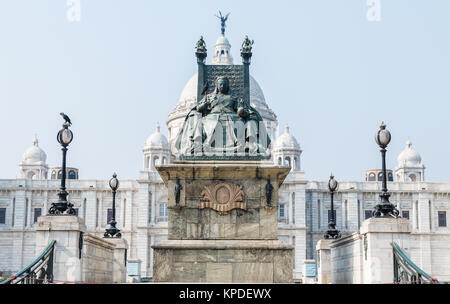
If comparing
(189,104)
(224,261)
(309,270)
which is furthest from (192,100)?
(224,261)

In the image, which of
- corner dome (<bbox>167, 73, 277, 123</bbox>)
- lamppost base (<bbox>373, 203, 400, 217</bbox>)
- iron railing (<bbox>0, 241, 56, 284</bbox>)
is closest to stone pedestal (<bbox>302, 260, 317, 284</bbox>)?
lamppost base (<bbox>373, 203, 400, 217</bbox>)

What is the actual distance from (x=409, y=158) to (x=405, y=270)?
74.9 metres

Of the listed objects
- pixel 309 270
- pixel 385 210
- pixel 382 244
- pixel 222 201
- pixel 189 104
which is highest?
pixel 189 104

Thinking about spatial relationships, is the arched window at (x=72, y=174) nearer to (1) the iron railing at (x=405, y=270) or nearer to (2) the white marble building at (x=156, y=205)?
(2) the white marble building at (x=156, y=205)

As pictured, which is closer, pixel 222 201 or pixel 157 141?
pixel 222 201

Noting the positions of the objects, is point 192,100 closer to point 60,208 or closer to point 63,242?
point 60,208

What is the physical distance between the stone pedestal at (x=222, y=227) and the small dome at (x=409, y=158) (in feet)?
245

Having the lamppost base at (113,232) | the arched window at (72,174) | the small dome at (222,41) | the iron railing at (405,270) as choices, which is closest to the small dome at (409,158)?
the small dome at (222,41)

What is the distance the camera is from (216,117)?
54.1 feet

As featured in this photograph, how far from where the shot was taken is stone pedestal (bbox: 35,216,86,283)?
1638cm

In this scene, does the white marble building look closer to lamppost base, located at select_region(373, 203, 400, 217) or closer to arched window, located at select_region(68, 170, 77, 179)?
arched window, located at select_region(68, 170, 77, 179)

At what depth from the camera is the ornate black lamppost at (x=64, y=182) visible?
1756 cm

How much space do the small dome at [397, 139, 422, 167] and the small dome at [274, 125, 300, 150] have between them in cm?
1417

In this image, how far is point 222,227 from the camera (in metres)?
14.8
